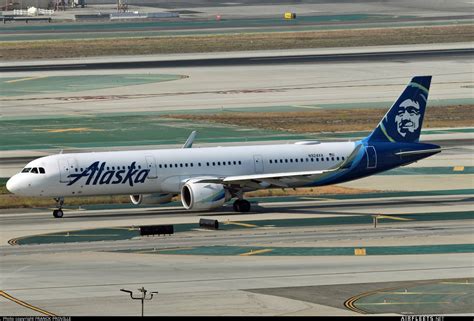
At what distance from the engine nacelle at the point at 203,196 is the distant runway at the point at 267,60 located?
98703 millimetres

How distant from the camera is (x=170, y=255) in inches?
2712

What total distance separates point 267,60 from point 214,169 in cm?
10225

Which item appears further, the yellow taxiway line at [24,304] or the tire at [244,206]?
the tire at [244,206]

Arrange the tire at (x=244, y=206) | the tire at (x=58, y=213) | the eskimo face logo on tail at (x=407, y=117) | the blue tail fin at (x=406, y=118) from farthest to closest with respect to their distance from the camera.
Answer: the eskimo face logo on tail at (x=407, y=117) < the blue tail fin at (x=406, y=118) < the tire at (x=244, y=206) < the tire at (x=58, y=213)

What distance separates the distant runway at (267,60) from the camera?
599 feet

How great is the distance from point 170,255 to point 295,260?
6711 mm

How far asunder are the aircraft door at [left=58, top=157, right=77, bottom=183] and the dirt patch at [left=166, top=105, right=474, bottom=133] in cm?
4562

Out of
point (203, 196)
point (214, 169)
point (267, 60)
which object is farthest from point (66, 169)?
point (267, 60)

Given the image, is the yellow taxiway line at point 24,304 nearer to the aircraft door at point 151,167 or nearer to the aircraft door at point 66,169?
the aircraft door at point 66,169

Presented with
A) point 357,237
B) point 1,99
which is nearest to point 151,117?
point 1,99

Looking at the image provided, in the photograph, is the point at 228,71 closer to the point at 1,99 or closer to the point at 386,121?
the point at 1,99

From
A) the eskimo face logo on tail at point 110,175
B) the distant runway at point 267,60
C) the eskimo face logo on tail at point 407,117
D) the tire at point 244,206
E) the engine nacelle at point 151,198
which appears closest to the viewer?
the eskimo face logo on tail at point 110,175

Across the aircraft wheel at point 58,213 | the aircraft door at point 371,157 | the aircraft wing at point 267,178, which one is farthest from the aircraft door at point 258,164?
the aircraft wheel at point 58,213

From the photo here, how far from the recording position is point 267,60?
186750mm
